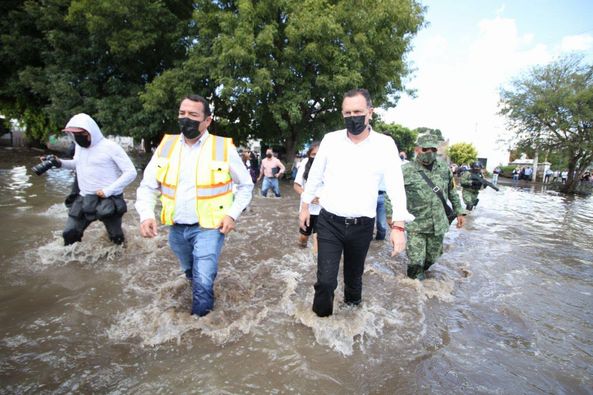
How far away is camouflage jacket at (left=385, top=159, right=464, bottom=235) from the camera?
4.29 meters

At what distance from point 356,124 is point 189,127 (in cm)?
142

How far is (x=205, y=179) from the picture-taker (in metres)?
2.97

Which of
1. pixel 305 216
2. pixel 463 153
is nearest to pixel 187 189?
pixel 305 216

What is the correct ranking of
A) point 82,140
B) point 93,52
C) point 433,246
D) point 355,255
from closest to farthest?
point 355,255 < point 82,140 < point 433,246 < point 93,52

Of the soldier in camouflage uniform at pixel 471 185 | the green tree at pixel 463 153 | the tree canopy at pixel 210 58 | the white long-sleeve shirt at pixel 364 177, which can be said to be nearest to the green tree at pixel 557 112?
the tree canopy at pixel 210 58

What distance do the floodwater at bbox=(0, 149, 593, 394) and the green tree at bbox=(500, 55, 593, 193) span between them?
23467 millimetres

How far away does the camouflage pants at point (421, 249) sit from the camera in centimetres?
439

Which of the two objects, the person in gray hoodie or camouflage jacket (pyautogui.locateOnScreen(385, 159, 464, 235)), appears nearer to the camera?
camouflage jacket (pyautogui.locateOnScreen(385, 159, 464, 235))

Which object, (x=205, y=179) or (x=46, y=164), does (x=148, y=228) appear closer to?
(x=205, y=179)

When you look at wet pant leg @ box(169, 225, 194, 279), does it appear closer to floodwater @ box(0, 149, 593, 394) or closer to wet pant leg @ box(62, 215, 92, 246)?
floodwater @ box(0, 149, 593, 394)

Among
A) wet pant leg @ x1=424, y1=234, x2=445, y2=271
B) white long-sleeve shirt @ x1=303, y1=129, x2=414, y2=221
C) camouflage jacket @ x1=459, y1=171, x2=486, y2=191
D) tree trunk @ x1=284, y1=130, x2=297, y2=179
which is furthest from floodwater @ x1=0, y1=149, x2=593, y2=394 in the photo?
tree trunk @ x1=284, y1=130, x2=297, y2=179

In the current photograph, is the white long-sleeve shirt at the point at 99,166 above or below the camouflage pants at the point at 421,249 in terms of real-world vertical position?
above

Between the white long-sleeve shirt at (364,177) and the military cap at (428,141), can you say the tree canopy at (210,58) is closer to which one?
the military cap at (428,141)

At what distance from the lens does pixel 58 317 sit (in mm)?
3355
